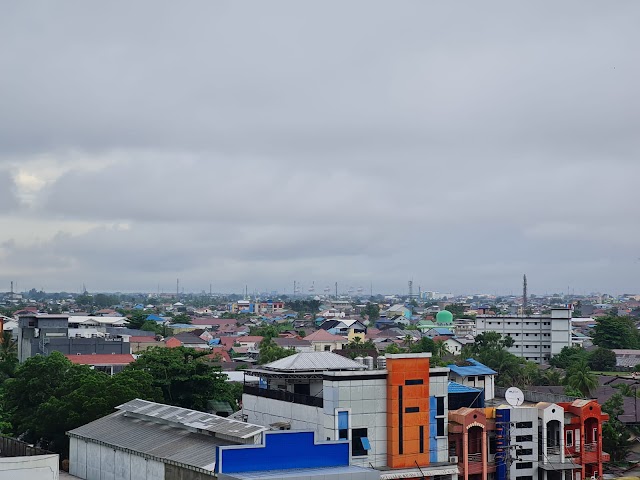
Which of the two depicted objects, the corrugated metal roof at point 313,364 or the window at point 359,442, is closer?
the window at point 359,442

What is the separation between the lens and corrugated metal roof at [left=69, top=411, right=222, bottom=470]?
38.3 m

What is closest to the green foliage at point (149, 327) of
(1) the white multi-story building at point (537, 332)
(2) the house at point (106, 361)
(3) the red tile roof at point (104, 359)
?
(1) the white multi-story building at point (537, 332)

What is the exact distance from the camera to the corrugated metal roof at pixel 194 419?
126 ft

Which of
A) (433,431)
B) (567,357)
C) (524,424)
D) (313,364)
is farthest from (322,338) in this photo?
(433,431)

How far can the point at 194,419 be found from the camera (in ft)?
140

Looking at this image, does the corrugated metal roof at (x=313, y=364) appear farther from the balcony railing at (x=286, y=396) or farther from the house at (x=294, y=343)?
the house at (x=294, y=343)

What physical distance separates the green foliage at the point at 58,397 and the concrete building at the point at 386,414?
38.9ft

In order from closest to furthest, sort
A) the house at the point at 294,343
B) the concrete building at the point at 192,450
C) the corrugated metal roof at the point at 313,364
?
the concrete building at the point at 192,450 < the corrugated metal roof at the point at 313,364 < the house at the point at 294,343

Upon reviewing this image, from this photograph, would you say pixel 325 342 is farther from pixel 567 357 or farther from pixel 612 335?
pixel 612 335

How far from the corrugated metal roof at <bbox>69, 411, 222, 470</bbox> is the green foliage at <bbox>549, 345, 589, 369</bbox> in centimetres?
8184

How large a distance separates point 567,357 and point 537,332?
1354cm

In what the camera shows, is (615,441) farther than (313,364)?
Yes

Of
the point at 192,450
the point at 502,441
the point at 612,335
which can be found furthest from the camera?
the point at 612,335

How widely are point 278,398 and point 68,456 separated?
47.2 ft
